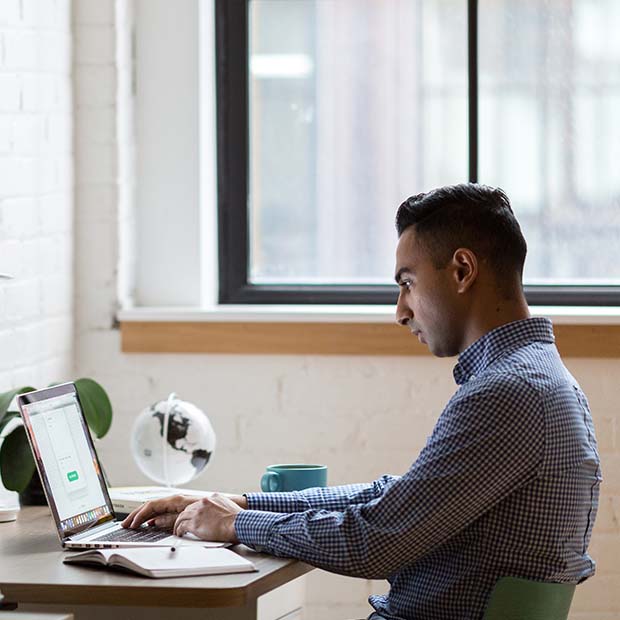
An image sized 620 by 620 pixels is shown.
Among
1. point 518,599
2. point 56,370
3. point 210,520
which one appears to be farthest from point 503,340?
point 56,370

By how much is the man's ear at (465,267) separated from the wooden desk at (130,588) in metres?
0.49

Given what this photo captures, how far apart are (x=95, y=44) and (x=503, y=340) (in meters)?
1.50

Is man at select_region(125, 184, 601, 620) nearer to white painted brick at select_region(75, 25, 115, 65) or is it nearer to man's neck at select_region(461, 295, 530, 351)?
→ man's neck at select_region(461, 295, 530, 351)

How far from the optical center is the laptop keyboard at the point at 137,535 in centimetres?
186

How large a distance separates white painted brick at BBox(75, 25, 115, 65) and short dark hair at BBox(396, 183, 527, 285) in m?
1.26

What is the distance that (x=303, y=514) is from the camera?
Answer: 177 centimetres

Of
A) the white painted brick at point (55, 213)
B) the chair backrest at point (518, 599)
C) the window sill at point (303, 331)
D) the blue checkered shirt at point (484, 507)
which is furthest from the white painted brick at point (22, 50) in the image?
the chair backrest at point (518, 599)

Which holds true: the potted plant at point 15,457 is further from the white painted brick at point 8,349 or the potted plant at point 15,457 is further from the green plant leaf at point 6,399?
the white painted brick at point 8,349

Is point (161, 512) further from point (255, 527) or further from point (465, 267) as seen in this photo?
point (465, 267)

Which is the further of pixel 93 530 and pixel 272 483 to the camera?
pixel 272 483

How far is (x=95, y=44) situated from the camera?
287 centimetres

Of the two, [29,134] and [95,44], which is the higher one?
[95,44]

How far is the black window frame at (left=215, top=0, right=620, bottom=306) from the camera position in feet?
9.79

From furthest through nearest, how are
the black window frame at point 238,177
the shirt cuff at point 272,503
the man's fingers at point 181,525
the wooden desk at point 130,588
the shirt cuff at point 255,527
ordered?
the black window frame at point 238,177 < the shirt cuff at point 272,503 < the man's fingers at point 181,525 < the shirt cuff at point 255,527 < the wooden desk at point 130,588
